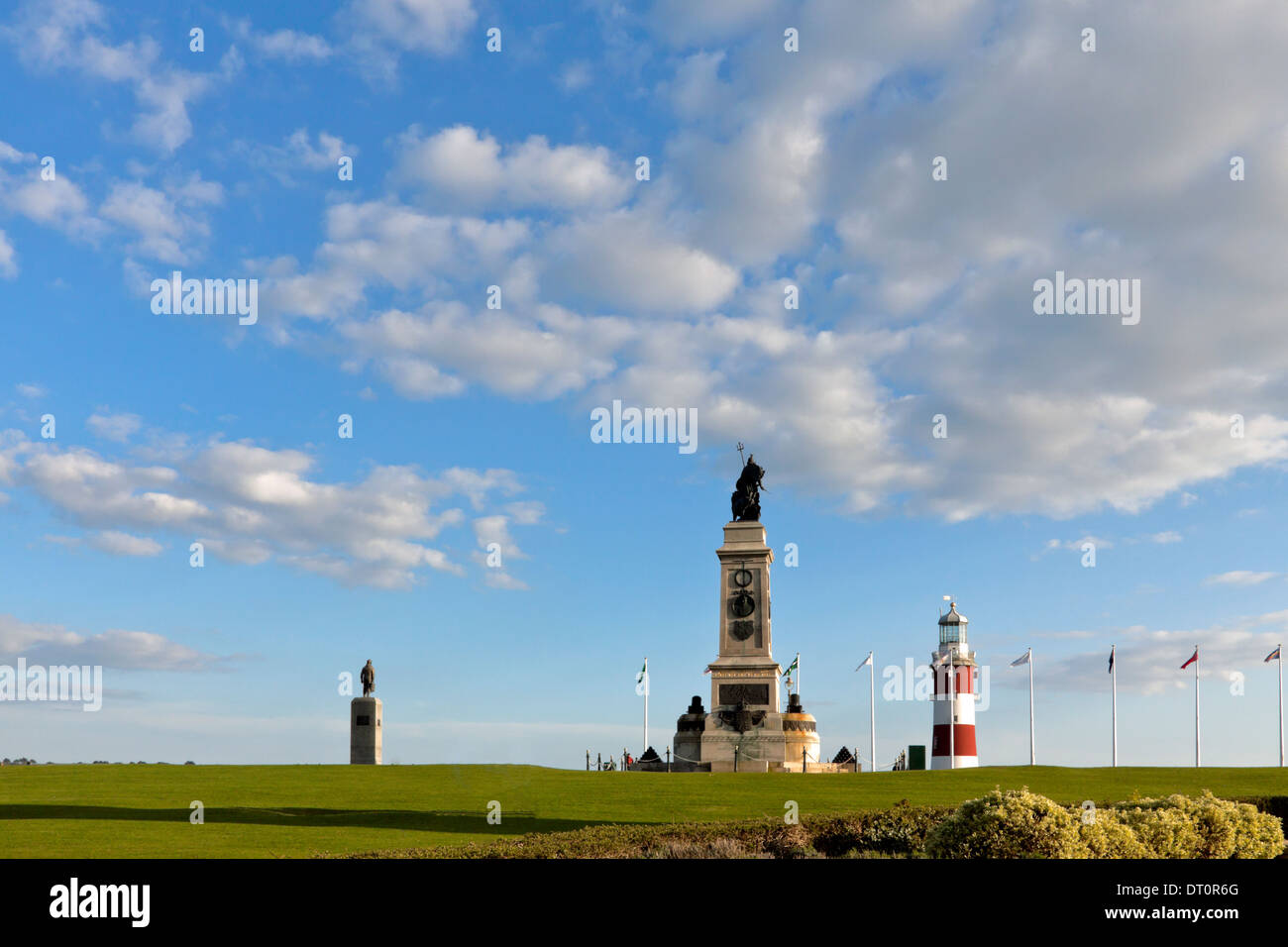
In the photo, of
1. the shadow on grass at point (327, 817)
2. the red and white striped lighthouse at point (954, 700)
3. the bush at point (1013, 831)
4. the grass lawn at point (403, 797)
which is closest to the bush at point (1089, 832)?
the bush at point (1013, 831)

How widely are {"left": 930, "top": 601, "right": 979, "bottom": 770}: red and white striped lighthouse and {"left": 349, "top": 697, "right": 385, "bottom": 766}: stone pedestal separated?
36403mm

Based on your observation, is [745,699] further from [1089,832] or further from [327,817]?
[1089,832]

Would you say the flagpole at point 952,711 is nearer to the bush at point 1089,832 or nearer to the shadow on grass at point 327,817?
the shadow on grass at point 327,817

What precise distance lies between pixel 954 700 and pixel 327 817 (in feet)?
165

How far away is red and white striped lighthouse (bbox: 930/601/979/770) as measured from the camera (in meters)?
66.9

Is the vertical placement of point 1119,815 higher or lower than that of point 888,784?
higher

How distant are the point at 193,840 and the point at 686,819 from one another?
11.2 metres

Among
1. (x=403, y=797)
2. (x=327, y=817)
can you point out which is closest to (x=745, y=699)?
(x=403, y=797)

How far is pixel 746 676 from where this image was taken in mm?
50625

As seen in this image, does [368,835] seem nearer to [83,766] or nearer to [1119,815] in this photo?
[1119,815]

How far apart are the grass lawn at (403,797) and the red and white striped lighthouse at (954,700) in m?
27.0

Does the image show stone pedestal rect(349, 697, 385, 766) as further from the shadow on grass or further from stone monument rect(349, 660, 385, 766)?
the shadow on grass
